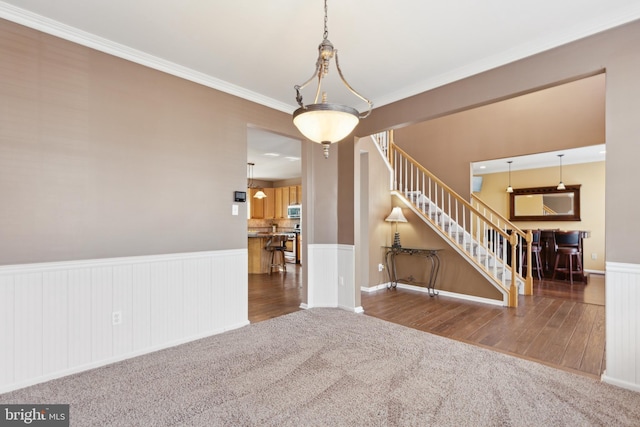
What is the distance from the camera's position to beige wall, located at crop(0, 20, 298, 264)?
2.24 m

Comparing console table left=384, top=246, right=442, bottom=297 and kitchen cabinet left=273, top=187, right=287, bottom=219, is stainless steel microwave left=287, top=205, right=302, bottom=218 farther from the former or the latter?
console table left=384, top=246, right=442, bottom=297

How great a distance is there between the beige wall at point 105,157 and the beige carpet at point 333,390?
1033mm

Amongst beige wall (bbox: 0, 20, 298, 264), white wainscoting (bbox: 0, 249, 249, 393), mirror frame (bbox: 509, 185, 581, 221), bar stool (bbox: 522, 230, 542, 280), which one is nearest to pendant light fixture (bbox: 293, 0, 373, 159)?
beige wall (bbox: 0, 20, 298, 264)

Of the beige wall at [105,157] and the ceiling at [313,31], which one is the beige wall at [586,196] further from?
the beige wall at [105,157]

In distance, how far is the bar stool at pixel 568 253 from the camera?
599cm

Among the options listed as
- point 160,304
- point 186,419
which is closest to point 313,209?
point 160,304

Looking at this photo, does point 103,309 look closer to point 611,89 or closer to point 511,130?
point 611,89

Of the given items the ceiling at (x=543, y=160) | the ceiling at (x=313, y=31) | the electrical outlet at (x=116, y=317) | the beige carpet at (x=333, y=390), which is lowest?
the beige carpet at (x=333, y=390)

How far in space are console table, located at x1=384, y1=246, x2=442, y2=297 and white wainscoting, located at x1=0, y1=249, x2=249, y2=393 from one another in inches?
121

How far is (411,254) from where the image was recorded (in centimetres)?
544

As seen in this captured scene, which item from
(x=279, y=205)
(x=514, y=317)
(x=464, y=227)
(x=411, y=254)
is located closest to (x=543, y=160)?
(x=464, y=227)

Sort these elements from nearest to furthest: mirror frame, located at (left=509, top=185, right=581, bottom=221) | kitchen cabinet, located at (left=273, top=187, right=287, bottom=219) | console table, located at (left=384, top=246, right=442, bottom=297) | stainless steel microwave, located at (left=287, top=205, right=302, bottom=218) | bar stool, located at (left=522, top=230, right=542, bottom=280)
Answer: console table, located at (left=384, top=246, right=442, bottom=297)
bar stool, located at (left=522, top=230, right=542, bottom=280)
mirror frame, located at (left=509, top=185, right=581, bottom=221)
stainless steel microwave, located at (left=287, top=205, right=302, bottom=218)
kitchen cabinet, located at (left=273, top=187, right=287, bottom=219)

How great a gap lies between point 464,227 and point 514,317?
1.65 metres

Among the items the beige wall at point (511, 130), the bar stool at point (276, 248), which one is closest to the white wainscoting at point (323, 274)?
the bar stool at point (276, 248)
